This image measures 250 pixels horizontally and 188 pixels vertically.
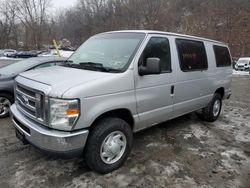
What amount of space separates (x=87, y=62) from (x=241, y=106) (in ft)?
20.3

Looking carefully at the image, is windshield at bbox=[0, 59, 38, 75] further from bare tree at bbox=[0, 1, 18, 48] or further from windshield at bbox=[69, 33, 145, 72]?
bare tree at bbox=[0, 1, 18, 48]

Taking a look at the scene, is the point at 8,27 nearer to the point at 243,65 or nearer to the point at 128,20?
the point at 128,20

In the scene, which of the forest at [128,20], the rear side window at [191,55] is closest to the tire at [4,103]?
the rear side window at [191,55]

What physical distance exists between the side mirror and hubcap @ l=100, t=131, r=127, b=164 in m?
0.98

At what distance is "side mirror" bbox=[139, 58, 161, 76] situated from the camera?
3.41m

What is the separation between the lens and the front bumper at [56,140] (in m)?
2.84

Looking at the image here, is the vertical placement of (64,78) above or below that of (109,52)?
below

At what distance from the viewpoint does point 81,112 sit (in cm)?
290

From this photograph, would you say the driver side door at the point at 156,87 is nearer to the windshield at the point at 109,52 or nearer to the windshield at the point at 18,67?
the windshield at the point at 109,52

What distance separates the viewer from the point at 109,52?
153 inches

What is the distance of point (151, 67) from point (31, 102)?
1.75m

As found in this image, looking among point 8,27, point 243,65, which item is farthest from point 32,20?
point 243,65

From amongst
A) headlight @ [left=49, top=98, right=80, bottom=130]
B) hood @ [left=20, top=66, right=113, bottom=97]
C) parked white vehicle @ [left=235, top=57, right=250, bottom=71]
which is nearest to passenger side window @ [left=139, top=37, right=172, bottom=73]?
hood @ [left=20, top=66, right=113, bottom=97]

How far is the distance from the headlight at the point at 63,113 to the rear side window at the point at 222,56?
421 cm
